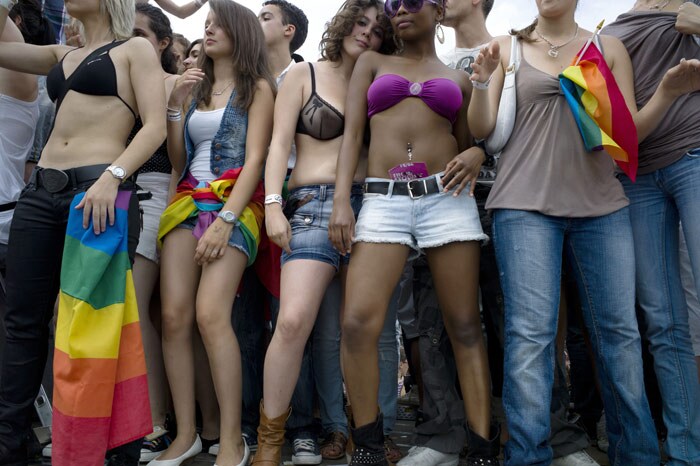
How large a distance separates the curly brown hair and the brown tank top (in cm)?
86

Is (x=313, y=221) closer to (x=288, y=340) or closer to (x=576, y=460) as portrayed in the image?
(x=288, y=340)

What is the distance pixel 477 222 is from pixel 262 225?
1.19 metres

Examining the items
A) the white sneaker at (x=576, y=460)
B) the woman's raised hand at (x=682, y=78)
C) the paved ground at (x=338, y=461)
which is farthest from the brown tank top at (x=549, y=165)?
the paved ground at (x=338, y=461)

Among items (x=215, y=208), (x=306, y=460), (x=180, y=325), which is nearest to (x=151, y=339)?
(x=180, y=325)

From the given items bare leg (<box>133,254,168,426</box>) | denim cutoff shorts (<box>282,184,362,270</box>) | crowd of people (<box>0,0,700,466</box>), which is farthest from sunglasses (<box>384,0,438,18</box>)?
bare leg (<box>133,254,168,426</box>)

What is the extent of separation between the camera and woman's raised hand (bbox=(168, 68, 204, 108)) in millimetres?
3240

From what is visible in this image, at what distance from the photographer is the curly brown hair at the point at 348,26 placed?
11.0ft

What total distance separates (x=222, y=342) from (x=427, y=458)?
1154 mm

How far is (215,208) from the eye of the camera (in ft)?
10.3

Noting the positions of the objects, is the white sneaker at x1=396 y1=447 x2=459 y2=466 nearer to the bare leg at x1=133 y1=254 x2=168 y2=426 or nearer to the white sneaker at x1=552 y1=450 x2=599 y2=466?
the white sneaker at x1=552 y1=450 x2=599 y2=466

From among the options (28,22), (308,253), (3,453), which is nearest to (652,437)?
(308,253)

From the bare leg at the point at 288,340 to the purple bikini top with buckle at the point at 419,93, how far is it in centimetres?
92

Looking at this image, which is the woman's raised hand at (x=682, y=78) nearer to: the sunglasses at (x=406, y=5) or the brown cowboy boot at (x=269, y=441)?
the sunglasses at (x=406, y=5)

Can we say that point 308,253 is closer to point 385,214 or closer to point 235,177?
point 385,214
